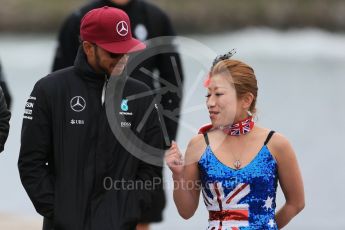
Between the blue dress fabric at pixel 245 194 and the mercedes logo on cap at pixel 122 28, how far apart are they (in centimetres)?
73

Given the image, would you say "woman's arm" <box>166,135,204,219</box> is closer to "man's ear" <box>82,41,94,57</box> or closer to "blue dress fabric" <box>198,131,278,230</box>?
"blue dress fabric" <box>198,131,278,230</box>

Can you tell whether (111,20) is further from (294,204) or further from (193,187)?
(294,204)

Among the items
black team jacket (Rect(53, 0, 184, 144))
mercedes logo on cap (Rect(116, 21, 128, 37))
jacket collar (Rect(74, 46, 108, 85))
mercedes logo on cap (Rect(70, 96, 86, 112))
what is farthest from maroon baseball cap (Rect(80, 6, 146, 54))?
black team jacket (Rect(53, 0, 184, 144))

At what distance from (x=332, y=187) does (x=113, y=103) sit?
7.55 metres

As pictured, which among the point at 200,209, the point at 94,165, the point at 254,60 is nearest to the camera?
the point at 94,165

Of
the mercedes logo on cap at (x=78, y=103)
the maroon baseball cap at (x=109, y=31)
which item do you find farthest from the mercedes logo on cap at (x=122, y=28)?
the mercedes logo on cap at (x=78, y=103)

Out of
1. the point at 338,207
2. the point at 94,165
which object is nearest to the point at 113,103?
the point at 94,165

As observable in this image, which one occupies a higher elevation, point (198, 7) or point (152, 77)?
point (198, 7)

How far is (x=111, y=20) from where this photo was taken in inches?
204

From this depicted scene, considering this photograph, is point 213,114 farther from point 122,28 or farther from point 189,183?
point 122,28

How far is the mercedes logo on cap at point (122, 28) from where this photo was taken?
16.9 ft

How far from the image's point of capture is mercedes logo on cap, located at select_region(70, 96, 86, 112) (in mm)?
5074

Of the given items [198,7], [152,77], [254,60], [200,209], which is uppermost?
[198,7]

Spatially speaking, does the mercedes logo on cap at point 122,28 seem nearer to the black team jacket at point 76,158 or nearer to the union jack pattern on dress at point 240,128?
the black team jacket at point 76,158
